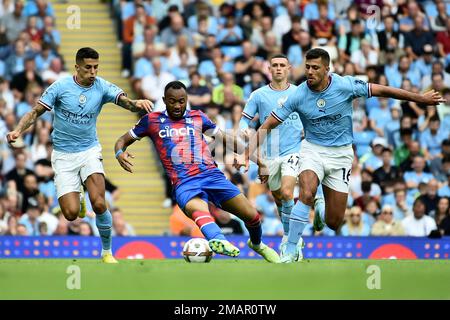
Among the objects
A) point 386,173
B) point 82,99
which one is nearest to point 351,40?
point 386,173

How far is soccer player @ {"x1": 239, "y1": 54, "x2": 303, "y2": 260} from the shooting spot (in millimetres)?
17219

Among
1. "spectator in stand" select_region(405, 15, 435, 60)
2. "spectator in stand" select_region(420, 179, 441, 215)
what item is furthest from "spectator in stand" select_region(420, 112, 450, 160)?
"spectator in stand" select_region(405, 15, 435, 60)

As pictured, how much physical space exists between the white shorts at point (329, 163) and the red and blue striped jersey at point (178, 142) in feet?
3.99

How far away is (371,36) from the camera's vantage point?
26.0m

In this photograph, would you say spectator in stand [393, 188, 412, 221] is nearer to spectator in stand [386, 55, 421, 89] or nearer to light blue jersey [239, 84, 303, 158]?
spectator in stand [386, 55, 421, 89]

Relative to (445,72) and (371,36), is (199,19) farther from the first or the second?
(445,72)

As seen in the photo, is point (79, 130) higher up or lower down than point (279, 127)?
lower down

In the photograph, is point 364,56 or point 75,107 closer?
point 75,107

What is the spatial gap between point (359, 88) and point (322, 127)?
2.27 feet

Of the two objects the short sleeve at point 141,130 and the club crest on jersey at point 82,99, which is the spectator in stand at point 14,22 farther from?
the short sleeve at point 141,130

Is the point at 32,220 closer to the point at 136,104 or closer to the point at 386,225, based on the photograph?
the point at 386,225

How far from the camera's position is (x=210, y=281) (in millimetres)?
13922
